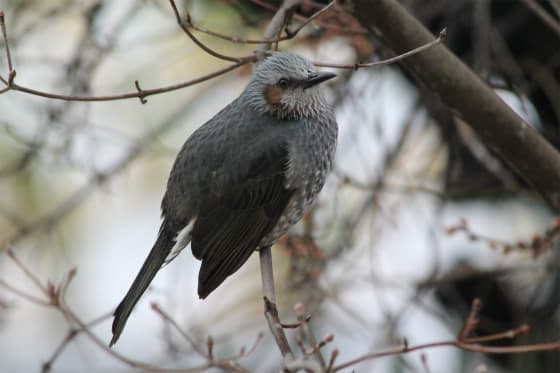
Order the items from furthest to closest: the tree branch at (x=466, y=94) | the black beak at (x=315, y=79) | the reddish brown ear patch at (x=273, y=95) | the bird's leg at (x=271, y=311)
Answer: the reddish brown ear patch at (x=273, y=95), the black beak at (x=315, y=79), the tree branch at (x=466, y=94), the bird's leg at (x=271, y=311)

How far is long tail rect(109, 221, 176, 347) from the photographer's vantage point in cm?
382

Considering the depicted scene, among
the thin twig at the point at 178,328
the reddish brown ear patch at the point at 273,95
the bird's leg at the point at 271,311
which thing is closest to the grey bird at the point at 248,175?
the reddish brown ear patch at the point at 273,95

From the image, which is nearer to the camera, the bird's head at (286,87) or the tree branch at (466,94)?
the tree branch at (466,94)

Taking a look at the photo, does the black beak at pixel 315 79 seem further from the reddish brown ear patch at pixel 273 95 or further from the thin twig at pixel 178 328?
the thin twig at pixel 178 328

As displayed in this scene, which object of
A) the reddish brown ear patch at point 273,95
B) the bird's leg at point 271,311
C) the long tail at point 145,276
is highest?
the reddish brown ear patch at point 273,95

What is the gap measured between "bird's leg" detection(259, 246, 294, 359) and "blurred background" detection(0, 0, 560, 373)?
3.03 ft

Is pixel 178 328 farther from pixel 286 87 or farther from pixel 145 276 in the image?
pixel 286 87

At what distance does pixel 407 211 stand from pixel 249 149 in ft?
7.36

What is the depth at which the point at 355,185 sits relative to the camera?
4.89 meters

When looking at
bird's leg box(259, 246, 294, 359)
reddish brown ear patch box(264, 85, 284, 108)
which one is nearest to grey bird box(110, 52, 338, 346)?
reddish brown ear patch box(264, 85, 284, 108)

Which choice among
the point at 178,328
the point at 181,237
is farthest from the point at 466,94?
the point at 178,328

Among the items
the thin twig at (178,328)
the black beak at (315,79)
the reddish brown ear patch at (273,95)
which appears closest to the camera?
the thin twig at (178,328)

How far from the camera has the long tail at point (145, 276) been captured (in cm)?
382

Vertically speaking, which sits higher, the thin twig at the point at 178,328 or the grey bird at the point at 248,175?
the grey bird at the point at 248,175
